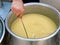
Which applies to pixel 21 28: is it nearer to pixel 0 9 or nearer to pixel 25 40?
pixel 25 40

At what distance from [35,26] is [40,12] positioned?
0.15m

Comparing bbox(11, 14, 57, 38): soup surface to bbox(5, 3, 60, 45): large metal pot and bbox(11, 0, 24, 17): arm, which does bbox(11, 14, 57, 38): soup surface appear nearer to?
bbox(5, 3, 60, 45): large metal pot

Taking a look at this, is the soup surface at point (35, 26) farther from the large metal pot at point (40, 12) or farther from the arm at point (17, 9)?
the arm at point (17, 9)

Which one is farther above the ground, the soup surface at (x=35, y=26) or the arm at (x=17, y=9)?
the arm at (x=17, y=9)

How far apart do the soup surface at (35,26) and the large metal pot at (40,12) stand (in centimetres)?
3

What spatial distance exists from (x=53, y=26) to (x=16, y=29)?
0.25 m

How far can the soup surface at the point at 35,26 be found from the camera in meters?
1.10

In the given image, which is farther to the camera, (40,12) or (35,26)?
(40,12)

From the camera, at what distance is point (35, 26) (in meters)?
1.14

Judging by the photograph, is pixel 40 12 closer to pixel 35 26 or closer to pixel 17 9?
pixel 35 26

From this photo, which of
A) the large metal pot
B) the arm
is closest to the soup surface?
the large metal pot

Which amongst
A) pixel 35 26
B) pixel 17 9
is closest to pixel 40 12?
pixel 35 26

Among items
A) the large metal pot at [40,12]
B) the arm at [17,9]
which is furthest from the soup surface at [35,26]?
the arm at [17,9]

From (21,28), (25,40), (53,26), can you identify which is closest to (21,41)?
(25,40)
